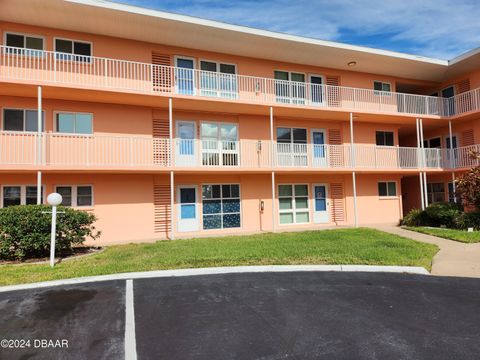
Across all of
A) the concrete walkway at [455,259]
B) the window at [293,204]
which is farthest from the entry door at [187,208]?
the concrete walkway at [455,259]

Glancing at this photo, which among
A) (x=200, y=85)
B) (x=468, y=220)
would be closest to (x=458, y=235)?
(x=468, y=220)

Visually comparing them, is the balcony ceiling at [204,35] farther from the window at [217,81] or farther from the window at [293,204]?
the window at [293,204]

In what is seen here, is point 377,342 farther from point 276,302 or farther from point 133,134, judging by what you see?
point 133,134

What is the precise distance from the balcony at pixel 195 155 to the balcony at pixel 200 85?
2100 millimetres

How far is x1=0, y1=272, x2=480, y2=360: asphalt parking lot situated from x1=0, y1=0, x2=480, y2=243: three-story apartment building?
786 centimetres

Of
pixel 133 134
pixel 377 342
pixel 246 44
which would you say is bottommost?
pixel 377 342

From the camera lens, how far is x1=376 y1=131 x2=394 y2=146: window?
19844 millimetres

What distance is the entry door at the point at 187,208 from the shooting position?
1560cm

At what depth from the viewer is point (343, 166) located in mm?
17625

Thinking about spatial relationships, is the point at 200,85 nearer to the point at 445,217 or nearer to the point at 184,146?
the point at 184,146

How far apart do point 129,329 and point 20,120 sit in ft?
39.7

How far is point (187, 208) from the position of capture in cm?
1577

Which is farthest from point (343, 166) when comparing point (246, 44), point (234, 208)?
point (246, 44)

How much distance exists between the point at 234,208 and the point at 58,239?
8.28 metres
